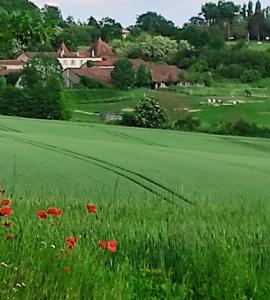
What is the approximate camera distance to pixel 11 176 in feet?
39.6

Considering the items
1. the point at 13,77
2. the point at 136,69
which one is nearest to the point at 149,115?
the point at 13,77

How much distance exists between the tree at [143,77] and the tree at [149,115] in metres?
32.5

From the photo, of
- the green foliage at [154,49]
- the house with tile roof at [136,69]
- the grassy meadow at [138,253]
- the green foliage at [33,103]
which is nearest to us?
the grassy meadow at [138,253]

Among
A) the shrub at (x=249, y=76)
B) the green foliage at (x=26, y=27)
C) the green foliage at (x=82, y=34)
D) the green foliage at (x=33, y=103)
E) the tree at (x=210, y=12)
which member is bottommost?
the green foliage at (x=33, y=103)

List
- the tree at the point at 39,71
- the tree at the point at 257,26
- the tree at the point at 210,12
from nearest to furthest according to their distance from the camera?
the tree at the point at 39,71
the tree at the point at 257,26
the tree at the point at 210,12

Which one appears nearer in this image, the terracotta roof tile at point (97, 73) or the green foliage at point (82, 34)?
the terracotta roof tile at point (97, 73)

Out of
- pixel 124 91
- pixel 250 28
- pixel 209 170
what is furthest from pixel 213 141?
pixel 250 28

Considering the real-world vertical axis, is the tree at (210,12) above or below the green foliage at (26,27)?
above

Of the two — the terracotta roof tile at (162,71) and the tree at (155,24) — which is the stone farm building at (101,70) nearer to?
the terracotta roof tile at (162,71)

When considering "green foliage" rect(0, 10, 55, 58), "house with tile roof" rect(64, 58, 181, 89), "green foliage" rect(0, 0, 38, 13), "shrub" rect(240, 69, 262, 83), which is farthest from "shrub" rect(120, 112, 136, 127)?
"green foliage" rect(0, 10, 55, 58)

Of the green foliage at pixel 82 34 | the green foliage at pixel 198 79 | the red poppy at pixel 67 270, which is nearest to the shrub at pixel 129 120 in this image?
the green foliage at pixel 198 79

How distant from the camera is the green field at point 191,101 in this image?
5658cm

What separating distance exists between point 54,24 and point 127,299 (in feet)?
10.9

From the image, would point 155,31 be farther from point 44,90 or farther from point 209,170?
point 209,170
